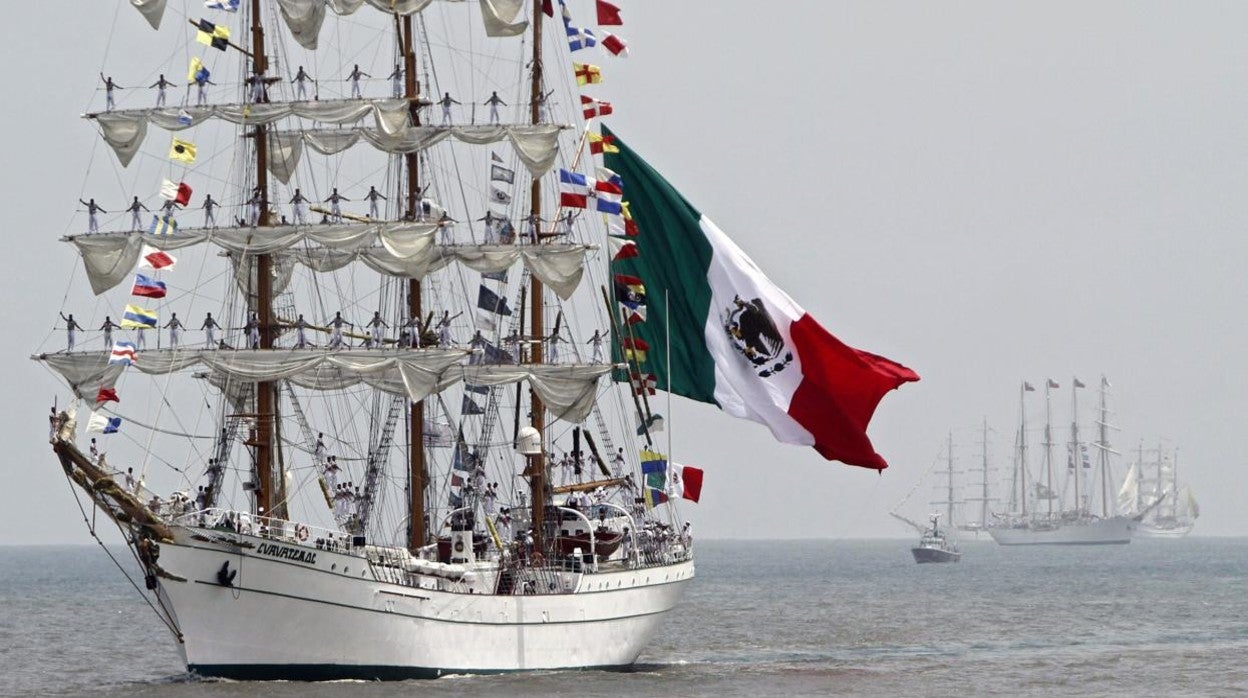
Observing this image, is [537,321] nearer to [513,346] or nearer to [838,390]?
[513,346]

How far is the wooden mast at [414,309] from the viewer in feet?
180

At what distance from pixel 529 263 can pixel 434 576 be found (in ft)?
34.3

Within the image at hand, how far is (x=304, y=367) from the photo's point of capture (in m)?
53.2

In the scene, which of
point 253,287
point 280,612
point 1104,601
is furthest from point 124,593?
point 280,612

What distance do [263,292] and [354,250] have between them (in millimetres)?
2776

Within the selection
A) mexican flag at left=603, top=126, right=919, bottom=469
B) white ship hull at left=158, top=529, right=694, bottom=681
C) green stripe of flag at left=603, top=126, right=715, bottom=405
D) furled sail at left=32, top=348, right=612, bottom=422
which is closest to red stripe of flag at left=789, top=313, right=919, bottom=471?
mexican flag at left=603, top=126, right=919, bottom=469

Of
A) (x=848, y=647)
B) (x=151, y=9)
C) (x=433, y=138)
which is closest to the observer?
(x=151, y=9)

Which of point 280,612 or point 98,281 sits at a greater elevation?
point 98,281

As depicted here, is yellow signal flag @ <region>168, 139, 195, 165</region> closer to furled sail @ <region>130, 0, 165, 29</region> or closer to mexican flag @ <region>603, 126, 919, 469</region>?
furled sail @ <region>130, 0, 165, 29</region>

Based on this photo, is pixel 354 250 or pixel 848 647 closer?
pixel 354 250

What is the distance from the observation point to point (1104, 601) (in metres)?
101

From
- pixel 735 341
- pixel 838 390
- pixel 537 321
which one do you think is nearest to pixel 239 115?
pixel 537 321

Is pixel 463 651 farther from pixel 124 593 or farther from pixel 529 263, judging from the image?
pixel 124 593

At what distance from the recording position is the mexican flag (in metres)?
57.4
